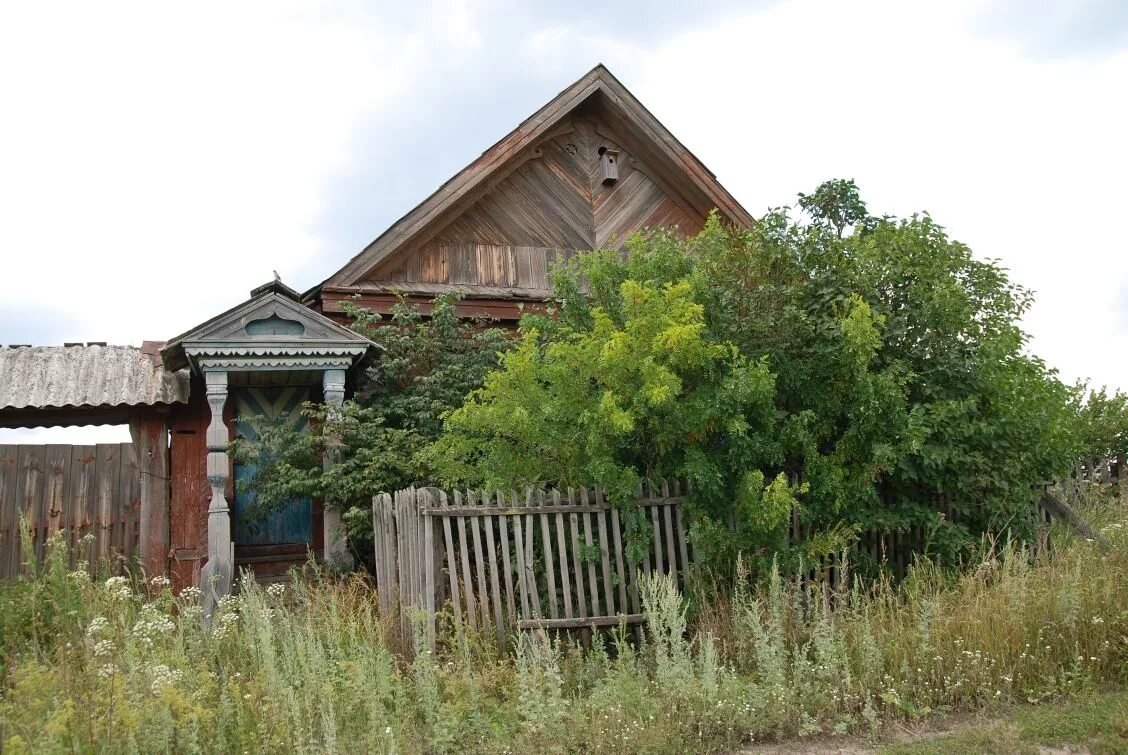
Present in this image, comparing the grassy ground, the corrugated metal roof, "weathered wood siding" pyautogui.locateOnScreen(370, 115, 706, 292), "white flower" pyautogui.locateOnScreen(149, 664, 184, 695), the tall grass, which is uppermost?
"weathered wood siding" pyautogui.locateOnScreen(370, 115, 706, 292)

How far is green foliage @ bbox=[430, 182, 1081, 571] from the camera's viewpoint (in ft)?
22.5

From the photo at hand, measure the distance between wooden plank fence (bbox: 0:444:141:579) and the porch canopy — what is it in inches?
56.6

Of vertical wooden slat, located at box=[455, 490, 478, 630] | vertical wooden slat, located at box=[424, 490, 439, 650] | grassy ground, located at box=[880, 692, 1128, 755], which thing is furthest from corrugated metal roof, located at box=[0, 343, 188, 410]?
grassy ground, located at box=[880, 692, 1128, 755]

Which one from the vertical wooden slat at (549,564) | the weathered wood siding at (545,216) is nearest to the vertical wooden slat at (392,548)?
the vertical wooden slat at (549,564)

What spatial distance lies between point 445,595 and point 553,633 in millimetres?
880

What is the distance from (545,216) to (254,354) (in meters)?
5.04

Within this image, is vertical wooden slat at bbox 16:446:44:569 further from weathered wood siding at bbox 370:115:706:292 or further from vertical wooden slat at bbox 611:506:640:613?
vertical wooden slat at bbox 611:506:640:613

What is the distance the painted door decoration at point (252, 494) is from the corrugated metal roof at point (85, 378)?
36.3 inches

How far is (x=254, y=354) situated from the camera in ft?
32.4

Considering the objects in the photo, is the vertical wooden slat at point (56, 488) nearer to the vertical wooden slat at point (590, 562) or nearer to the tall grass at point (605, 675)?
the tall grass at point (605, 675)

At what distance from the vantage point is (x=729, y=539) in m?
6.95

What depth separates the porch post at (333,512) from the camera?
32.5ft

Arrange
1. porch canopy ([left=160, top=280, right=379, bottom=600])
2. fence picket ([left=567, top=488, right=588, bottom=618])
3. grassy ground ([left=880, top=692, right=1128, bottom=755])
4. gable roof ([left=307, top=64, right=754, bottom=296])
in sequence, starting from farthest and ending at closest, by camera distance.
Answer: gable roof ([left=307, top=64, right=754, bottom=296])
porch canopy ([left=160, top=280, right=379, bottom=600])
fence picket ([left=567, top=488, right=588, bottom=618])
grassy ground ([left=880, top=692, right=1128, bottom=755])

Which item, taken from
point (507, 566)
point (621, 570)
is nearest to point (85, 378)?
point (507, 566)
